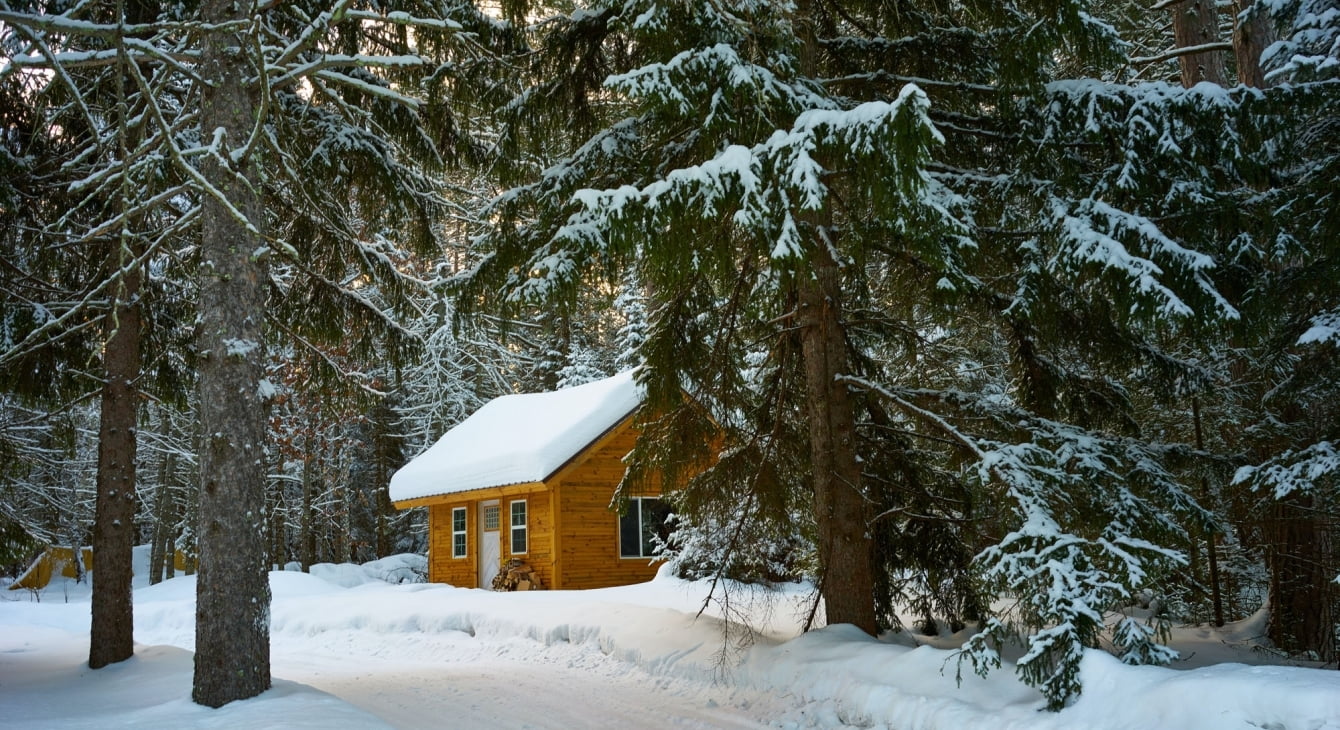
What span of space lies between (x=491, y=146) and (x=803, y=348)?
419cm

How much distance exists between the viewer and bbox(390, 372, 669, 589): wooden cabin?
62.7ft

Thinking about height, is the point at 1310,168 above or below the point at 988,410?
above

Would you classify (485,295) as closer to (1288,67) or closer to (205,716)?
(205,716)

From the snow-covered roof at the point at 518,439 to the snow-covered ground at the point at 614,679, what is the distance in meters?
3.64

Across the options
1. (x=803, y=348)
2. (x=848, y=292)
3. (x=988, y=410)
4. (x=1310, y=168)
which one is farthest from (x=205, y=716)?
(x=1310, y=168)

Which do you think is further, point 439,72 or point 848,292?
point 848,292

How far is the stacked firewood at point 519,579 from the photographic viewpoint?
1931 cm

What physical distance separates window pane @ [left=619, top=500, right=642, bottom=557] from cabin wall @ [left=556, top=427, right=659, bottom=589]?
15cm

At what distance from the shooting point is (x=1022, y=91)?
293 inches

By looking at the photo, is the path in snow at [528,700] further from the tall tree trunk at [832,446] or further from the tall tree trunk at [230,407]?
the tall tree trunk at [230,407]

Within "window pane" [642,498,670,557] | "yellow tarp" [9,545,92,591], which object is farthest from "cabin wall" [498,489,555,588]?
"yellow tarp" [9,545,92,591]

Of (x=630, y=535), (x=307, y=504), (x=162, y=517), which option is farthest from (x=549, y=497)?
(x=162, y=517)

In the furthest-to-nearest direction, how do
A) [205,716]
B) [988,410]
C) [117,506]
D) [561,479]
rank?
[561,479]
[117,506]
[988,410]
[205,716]

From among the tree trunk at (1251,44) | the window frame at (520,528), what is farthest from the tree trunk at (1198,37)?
the window frame at (520,528)
